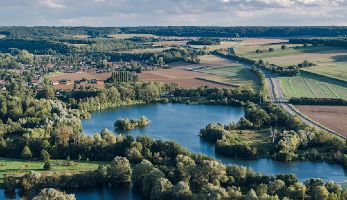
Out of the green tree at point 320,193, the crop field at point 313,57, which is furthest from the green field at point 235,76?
the green tree at point 320,193

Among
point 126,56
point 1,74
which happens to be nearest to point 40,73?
point 1,74

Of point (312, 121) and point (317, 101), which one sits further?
point (317, 101)

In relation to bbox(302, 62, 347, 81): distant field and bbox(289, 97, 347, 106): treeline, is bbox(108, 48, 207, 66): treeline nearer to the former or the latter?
bbox(302, 62, 347, 81): distant field

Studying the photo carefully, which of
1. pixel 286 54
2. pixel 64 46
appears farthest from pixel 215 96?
pixel 64 46

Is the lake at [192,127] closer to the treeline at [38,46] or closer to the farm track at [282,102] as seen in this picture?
the farm track at [282,102]

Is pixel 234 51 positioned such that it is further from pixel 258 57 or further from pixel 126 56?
pixel 126 56

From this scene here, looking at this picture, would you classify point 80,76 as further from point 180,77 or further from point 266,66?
point 266,66
